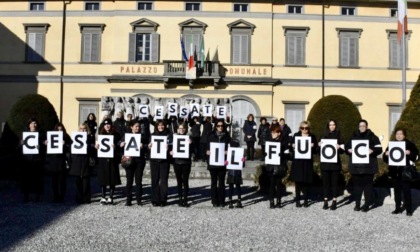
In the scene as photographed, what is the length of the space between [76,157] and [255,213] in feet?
12.3

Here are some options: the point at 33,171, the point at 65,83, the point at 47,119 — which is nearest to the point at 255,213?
the point at 33,171

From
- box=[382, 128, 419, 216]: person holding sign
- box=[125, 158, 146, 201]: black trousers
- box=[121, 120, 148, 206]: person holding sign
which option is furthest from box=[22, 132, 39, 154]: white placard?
box=[382, 128, 419, 216]: person holding sign

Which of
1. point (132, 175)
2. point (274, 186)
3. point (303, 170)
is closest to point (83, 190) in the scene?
point (132, 175)

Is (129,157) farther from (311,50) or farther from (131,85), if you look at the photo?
(311,50)

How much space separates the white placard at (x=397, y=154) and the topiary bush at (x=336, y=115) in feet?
29.3

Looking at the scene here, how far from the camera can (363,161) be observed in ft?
29.2

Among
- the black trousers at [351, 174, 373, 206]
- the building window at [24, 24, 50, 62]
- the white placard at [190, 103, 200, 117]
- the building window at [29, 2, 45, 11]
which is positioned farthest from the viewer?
the building window at [29, 2, 45, 11]

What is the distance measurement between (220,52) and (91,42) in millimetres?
6998

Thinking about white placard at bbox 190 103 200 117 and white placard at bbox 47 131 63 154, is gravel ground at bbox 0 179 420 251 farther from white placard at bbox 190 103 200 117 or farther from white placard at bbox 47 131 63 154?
white placard at bbox 190 103 200 117

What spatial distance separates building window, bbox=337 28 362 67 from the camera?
2556cm

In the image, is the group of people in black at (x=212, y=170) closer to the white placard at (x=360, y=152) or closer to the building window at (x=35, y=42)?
the white placard at (x=360, y=152)

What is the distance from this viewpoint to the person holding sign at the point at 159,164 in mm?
9336

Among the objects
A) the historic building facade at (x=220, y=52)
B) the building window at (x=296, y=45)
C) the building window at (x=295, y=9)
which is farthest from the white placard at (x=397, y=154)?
the building window at (x=295, y=9)

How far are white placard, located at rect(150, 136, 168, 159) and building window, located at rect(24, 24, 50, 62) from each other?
18.5 m
